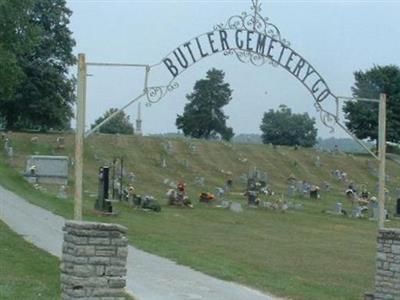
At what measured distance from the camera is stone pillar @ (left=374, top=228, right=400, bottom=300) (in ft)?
37.8

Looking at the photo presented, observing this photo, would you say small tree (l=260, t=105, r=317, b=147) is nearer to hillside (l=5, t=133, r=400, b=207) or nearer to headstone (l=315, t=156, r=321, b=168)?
hillside (l=5, t=133, r=400, b=207)

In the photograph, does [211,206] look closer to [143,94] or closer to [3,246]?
[3,246]

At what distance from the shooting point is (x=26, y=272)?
12.3 meters

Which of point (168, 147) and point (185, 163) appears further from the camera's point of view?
point (168, 147)

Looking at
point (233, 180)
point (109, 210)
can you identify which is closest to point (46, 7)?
point (233, 180)

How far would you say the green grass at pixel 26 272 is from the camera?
10539 millimetres

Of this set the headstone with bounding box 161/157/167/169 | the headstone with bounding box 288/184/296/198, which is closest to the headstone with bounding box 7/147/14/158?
the headstone with bounding box 161/157/167/169

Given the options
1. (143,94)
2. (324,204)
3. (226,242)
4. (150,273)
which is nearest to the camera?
(143,94)

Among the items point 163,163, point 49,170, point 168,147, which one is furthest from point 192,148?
point 49,170

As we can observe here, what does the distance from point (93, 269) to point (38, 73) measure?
48052 millimetres

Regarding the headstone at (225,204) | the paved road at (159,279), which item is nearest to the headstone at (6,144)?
the headstone at (225,204)

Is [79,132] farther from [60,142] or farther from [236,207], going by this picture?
[60,142]

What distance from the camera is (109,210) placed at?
24609mm

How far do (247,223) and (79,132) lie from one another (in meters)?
16.7
